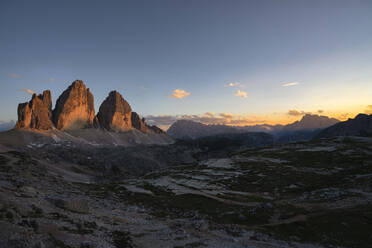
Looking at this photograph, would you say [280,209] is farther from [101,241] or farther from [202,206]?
[101,241]

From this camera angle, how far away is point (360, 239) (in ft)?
77.5

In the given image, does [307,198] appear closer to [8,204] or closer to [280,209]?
[280,209]

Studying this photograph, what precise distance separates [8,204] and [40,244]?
38.0 feet

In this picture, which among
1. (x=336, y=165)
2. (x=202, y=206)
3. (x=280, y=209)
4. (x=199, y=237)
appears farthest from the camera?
(x=336, y=165)

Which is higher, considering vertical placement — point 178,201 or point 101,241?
point 101,241

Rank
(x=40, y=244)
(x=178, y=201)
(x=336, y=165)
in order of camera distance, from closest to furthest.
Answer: (x=40, y=244) < (x=178, y=201) < (x=336, y=165)

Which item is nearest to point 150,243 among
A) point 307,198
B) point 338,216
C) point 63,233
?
point 63,233

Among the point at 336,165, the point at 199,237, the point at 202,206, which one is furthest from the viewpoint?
the point at 336,165

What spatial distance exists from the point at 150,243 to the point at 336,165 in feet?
316

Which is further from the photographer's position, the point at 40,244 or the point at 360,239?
the point at 360,239

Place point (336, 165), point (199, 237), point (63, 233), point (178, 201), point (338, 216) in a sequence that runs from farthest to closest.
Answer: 1. point (336, 165)
2. point (178, 201)
3. point (338, 216)
4. point (199, 237)
5. point (63, 233)

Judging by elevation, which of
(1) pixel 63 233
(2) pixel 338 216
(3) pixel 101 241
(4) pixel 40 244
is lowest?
(2) pixel 338 216

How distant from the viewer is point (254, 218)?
1277 inches

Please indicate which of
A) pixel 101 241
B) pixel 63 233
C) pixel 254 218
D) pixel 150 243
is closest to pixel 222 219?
pixel 254 218
